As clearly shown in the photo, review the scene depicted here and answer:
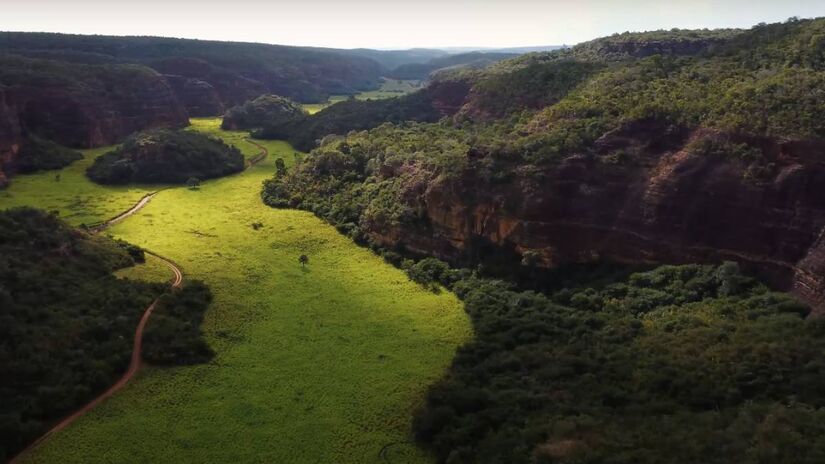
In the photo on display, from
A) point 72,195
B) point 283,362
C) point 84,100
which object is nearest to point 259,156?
point 84,100

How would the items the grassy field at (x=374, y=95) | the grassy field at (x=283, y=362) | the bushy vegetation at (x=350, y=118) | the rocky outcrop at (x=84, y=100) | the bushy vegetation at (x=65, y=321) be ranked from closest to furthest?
the grassy field at (x=283, y=362)
the bushy vegetation at (x=65, y=321)
the rocky outcrop at (x=84, y=100)
the bushy vegetation at (x=350, y=118)
the grassy field at (x=374, y=95)

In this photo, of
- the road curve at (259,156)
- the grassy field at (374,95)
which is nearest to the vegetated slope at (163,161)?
the road curve at (259,156)

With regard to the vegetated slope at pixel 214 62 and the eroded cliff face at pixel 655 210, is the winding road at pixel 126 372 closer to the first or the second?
the eroded cliff face at pixel 655 210

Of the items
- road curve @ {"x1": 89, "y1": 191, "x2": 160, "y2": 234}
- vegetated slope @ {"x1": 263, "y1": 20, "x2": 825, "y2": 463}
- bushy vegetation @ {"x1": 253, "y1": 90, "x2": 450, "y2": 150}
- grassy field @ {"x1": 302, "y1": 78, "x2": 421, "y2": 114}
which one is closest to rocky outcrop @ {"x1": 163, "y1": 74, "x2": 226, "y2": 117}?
grassy field @ {"x1": 302, "y1": 78, "x2": 421, "y2": 114}

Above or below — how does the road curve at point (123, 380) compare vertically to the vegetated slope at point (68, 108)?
below

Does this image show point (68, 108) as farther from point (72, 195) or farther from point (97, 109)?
point (72, 195)

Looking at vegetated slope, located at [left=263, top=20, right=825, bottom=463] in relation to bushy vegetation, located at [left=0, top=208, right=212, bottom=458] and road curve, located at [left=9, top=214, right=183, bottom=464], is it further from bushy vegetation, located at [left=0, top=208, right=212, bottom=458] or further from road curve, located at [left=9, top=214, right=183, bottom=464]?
bushy vegetation, located at [left=0, top=208, right=212, bottom=458]

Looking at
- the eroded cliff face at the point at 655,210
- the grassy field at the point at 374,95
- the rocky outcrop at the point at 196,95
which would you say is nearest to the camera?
the eroded cliff face at the point at 655,210
